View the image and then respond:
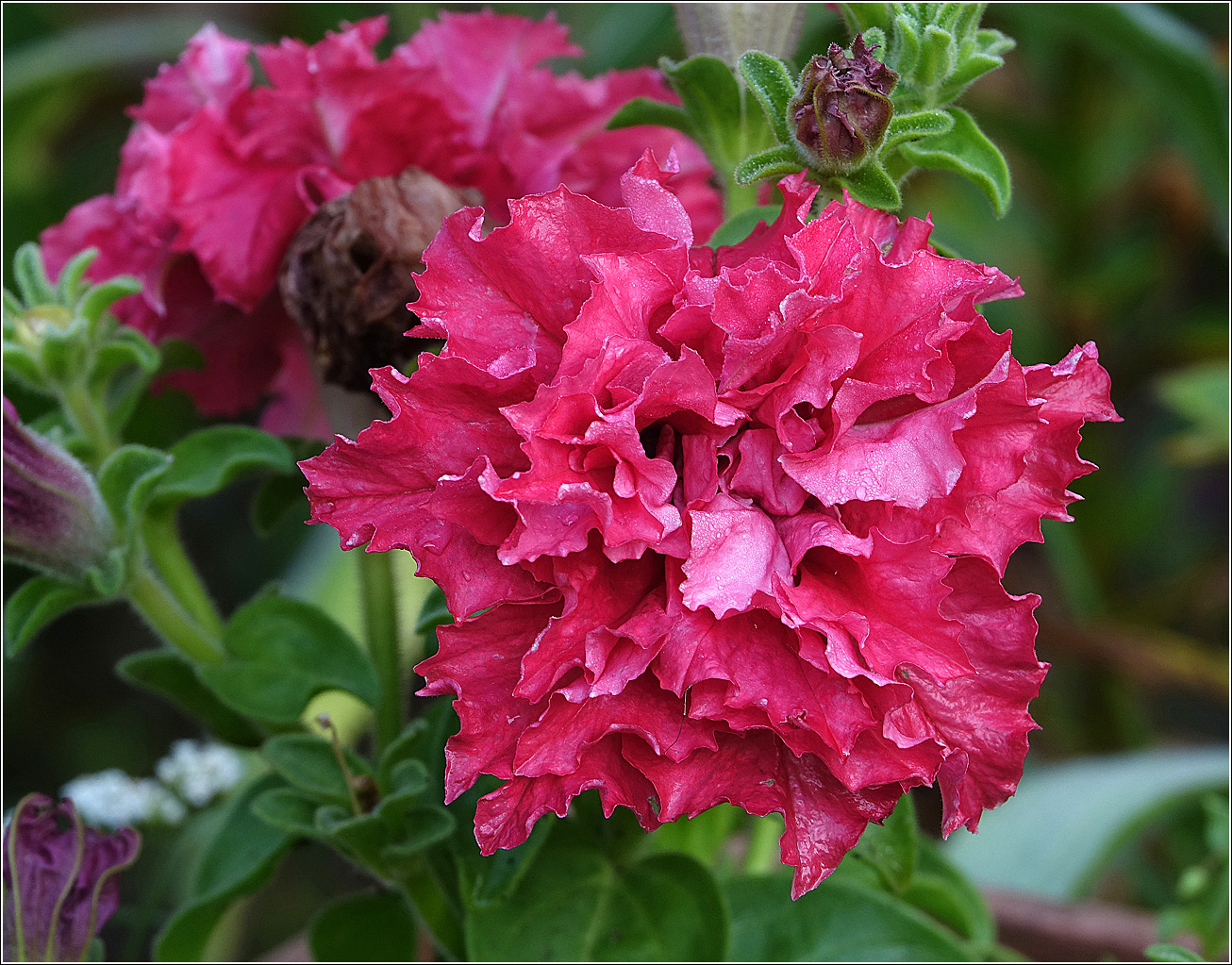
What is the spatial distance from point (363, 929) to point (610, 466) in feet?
1.08

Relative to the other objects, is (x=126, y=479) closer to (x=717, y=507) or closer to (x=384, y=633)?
(x=384, y=633)

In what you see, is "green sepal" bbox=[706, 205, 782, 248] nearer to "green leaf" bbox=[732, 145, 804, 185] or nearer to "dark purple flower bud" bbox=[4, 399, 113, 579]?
"green leaf" bbox=[732, 145, 804, 185]

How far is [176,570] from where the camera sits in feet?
1.84

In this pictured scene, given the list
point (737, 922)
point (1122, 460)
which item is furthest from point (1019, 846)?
point (1122, 460)

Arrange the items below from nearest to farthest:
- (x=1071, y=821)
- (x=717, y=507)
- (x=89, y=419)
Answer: (x=717, y=507), (x=89, y=419), (x=1071, y=821)

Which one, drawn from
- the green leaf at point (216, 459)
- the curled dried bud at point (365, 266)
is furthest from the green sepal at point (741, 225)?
the green leaf at point (216, 459)

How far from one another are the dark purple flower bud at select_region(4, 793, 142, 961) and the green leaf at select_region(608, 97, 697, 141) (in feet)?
1.18

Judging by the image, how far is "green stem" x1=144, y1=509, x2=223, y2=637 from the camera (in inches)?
21.8

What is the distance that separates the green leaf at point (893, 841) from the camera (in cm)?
44

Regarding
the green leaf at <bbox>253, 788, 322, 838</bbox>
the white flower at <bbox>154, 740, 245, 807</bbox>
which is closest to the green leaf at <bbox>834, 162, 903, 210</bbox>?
the green leaf at <bbox>253, 788, 322, 838</bbox>

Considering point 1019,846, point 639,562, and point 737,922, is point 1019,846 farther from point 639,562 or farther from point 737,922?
point 639,562

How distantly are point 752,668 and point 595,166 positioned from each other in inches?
11.0

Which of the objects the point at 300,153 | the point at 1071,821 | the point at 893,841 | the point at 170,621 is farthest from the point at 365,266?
the point at 1071,821

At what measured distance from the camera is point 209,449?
0.52 m
